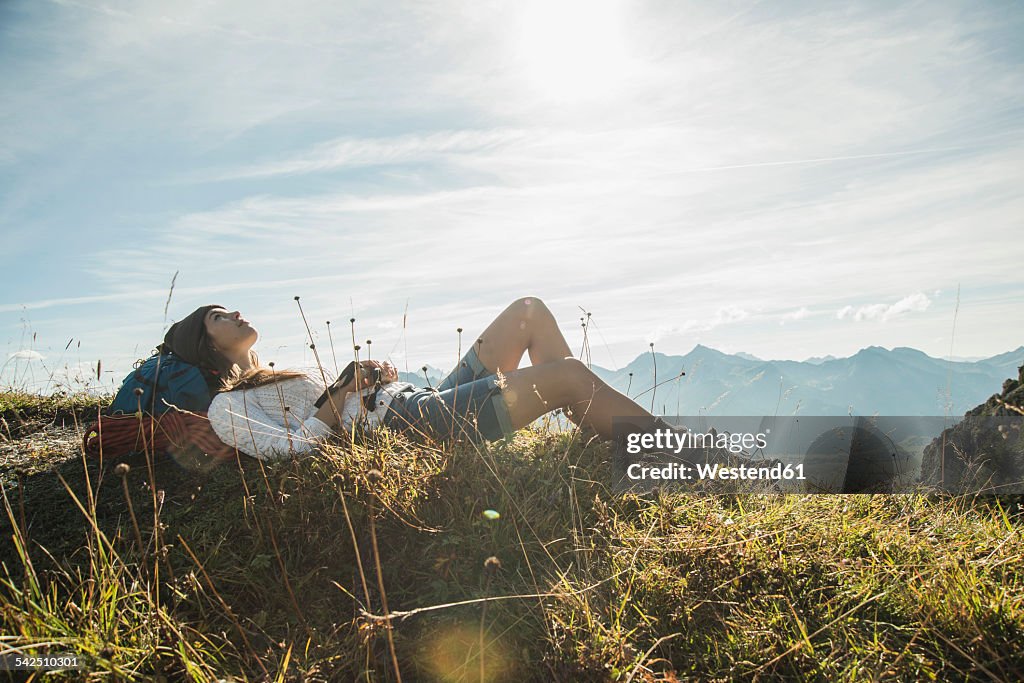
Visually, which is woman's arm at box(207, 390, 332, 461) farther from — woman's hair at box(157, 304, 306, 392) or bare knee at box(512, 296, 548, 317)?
bare knee at box(512, 296, 548, 317)

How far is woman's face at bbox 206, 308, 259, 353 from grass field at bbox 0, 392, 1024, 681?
91 centimetres

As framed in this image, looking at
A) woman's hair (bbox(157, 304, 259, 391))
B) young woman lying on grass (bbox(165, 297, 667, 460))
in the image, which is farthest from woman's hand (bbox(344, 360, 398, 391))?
woman's hair (bbox(157, 304, 259, 391))

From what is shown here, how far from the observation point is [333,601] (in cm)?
280

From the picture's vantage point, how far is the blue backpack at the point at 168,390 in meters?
4.08

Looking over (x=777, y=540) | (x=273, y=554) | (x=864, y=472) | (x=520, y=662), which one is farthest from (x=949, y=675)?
(x=273, y=554)

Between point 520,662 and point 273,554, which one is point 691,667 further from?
point 273,554

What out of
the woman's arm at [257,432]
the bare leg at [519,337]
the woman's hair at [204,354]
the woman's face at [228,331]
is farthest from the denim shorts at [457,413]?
the woman's face at [228,331]

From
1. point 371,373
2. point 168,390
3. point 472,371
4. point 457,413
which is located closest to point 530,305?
point 472,371

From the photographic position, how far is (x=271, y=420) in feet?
12.5

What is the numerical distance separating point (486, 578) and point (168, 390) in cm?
270

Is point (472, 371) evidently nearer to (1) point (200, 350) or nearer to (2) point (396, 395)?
(2) point (396, 395)

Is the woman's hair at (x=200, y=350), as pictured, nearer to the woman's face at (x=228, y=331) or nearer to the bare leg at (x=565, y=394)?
the woman's face at (x=228, y=331)

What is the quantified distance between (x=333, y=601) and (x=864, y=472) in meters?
3.84

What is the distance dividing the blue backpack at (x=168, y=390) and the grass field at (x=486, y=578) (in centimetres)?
42
